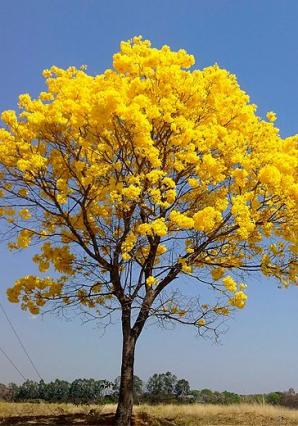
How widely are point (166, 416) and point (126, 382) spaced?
17.7 feet

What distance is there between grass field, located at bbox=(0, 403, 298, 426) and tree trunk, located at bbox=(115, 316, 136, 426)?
216 cm

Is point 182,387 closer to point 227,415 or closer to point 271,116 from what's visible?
point 227,415

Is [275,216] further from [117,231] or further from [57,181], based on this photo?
[57,181]

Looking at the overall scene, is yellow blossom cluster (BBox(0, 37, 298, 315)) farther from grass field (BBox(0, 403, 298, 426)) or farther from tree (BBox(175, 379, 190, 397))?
tree (BBox(175, 379, 190, 397))

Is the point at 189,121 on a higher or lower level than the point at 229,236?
higher

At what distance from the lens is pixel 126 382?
15102 mm

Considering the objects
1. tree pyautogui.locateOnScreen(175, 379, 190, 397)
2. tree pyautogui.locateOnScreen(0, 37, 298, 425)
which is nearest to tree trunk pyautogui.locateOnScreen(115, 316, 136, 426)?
tree pyautogui.locateOnScreen(0, 37, 298, 425)

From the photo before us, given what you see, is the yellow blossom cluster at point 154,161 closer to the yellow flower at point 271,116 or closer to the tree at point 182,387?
the yellow flower at point 271,116

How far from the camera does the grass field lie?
680 inches

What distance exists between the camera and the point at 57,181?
1504cm

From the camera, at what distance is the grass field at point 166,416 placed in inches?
680

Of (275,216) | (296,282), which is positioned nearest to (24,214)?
(275,216)

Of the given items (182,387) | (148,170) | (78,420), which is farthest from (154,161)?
(182,387)

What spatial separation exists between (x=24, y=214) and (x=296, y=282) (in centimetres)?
849
